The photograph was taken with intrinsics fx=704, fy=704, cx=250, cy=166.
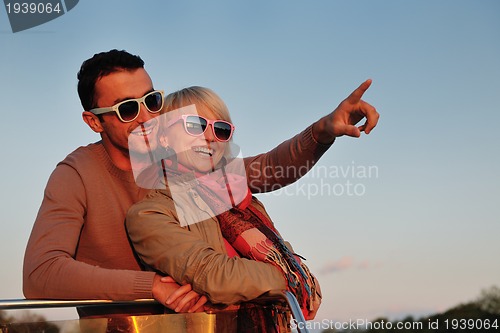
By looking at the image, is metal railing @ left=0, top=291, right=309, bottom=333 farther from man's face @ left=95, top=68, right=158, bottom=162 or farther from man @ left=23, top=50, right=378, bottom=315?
man's face @ left=95, top=68, right=158, bottom=162

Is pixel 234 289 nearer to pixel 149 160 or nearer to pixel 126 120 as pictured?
pixel 149 160

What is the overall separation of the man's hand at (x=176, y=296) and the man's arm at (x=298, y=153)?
3.50 feet

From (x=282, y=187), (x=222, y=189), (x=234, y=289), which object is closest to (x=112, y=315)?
(x=234, y=289)

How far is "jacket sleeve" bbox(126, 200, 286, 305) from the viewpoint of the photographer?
2.53 metres

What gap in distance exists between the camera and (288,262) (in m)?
2.89

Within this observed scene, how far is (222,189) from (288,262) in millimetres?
435

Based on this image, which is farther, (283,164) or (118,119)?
(283,164)

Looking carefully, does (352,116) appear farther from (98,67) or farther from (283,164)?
(98,67)

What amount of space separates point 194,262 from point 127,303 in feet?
0.98

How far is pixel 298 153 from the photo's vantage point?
12.1ft

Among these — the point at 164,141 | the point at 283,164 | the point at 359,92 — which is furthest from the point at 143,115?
the point at 359,92

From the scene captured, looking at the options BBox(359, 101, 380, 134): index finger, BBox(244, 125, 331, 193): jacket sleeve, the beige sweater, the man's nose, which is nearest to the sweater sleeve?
the beige sweater

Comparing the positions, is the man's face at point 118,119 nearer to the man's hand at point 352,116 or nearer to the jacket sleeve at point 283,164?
the jacket sleeve at point 283,164

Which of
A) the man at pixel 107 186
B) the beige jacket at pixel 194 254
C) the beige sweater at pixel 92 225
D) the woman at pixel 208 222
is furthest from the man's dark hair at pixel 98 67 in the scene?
the beige jacket at pixel 194 254
